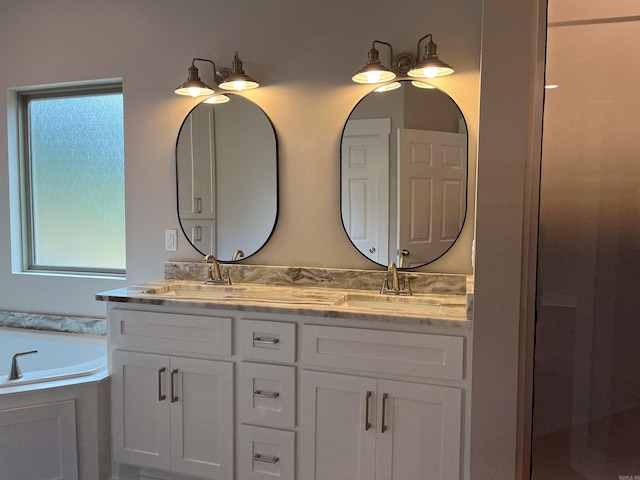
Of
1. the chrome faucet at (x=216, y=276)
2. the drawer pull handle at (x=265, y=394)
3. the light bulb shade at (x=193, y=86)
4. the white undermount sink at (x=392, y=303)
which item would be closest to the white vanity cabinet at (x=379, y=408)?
the drawer pull handle at (x=265, y=394)

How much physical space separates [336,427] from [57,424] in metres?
1.21

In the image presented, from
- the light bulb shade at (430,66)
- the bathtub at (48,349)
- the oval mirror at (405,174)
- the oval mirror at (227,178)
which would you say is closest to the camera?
the light bulb shade at (430,66)

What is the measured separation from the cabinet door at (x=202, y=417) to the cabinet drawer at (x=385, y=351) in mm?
403

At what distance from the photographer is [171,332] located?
2025 mm

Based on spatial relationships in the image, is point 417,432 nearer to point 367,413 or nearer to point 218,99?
point 367,413

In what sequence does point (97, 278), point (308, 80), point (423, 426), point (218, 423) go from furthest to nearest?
1. point (97, 278)
2. point (308, 80)
3. point (218, 423)
4. point (423, 426)

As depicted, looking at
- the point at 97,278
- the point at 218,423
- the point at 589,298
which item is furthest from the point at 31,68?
the point at 589,298

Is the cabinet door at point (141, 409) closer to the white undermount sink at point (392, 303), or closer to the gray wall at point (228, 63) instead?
the gray wall at point (228, 63)

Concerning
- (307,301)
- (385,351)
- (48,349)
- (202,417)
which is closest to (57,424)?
(202,417)

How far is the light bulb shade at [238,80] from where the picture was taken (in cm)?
229

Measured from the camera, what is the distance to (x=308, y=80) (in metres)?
2.30

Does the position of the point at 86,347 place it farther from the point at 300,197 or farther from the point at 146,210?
the point at 300,197

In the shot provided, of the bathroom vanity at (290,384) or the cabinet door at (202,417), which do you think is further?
the cabinet door at (202,417)

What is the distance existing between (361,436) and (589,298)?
100 cm
